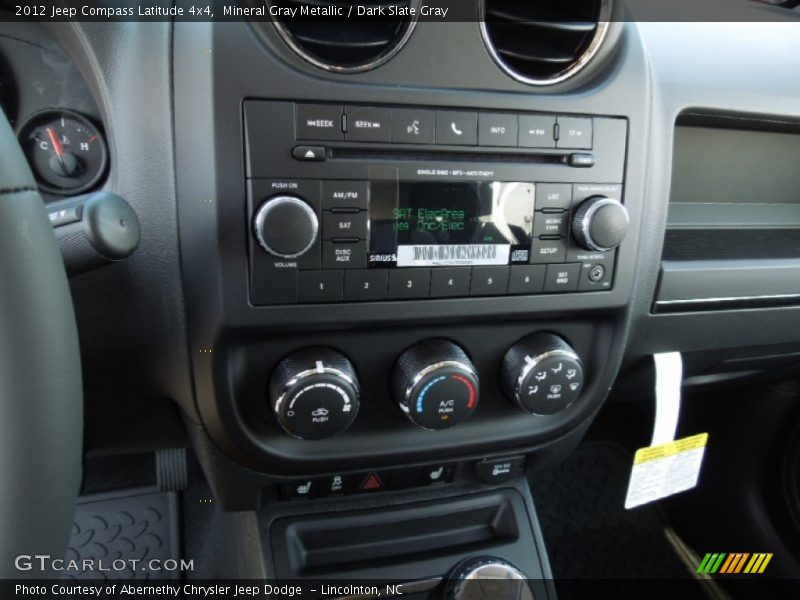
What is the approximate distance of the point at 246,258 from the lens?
2.20 ft

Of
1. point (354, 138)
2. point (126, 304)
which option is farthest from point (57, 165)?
point (354, 138)

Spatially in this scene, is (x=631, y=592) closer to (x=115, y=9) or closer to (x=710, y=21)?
(x=710, y=21)

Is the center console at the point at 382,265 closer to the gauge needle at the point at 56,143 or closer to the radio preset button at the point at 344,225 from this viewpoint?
the radio preset button at the point at 344,225

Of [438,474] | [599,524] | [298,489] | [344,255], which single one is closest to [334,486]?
[298,489]

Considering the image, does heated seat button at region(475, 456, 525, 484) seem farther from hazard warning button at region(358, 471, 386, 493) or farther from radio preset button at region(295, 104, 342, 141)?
radio preset button at region(295, 104, 342, 141)

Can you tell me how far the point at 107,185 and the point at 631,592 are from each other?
142 centimetres

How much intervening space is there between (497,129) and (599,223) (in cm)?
17

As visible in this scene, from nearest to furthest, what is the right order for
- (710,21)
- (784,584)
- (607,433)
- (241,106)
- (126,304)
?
(241,106) < (126,304) < (710,21) < (784,584) < (607,433)

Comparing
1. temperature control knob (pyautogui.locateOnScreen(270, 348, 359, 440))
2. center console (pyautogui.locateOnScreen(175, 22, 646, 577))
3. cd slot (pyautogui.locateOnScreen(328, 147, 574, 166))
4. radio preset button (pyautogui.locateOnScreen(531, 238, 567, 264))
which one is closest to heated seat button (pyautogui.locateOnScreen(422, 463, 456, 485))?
center console (pyautogui.locateOnScreen(175, 22, 646, 577))

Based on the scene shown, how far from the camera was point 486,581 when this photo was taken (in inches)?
36.7

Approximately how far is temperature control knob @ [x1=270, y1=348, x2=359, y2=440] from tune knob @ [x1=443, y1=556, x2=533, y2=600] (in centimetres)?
35

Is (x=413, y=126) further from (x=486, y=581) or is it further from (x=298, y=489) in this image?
(x=486, y=581)

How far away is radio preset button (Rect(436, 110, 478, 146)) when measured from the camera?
70 centimetres

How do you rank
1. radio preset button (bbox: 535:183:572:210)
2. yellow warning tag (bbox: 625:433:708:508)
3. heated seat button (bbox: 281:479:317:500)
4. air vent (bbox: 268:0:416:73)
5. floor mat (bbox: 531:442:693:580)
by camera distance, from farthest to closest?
1. floor mat (bbox: 531:442:693:580)
2. yellow warning tag (bbox: 625:433:708:508)
3. heated seat button (bbox: 281:479:317:500)
4. radio preset button (bbox: 535:183:572:210)
5. air vent (bbox: 268:0:416:73)
